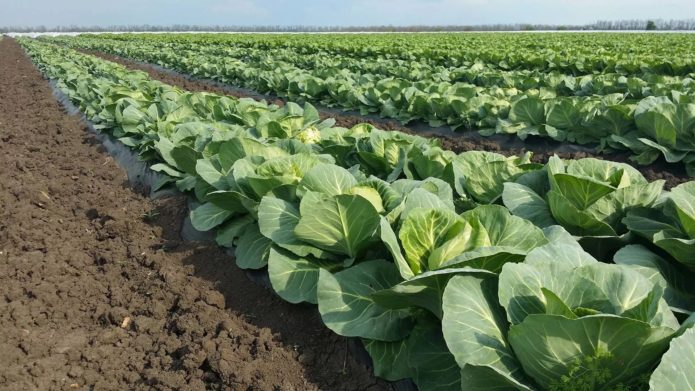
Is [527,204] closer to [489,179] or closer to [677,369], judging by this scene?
[489,179]

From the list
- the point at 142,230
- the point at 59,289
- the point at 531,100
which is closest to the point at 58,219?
the point at 142,230

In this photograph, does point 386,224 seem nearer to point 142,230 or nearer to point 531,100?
point 142,230

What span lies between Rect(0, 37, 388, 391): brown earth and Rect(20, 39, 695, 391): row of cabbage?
0.23m

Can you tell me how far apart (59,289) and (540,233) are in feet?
9.97

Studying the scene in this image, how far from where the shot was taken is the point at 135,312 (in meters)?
3.22

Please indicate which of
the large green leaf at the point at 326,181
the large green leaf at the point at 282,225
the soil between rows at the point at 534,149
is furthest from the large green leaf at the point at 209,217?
the soil between rows at the point at 534,149

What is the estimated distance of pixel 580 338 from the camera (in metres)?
1.53

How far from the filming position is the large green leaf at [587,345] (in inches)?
59.0

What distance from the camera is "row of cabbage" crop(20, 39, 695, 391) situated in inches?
62.2

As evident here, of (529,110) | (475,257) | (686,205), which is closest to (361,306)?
(475,257)

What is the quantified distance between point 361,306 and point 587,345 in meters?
1.00

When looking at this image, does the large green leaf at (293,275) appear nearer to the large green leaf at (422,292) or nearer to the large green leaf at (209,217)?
the large green leaf at (422,292)

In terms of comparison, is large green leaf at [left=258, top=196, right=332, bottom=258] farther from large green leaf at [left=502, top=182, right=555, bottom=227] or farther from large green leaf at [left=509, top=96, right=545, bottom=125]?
large green leaf at [left=509, top=96, right=545, bottom=125]

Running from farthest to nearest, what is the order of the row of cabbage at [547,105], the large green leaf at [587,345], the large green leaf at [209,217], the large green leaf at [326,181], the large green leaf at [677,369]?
the row of cabbage at [547,105] → the large green leaf at [209,217] → the large green leaf at [326,181] → the large green leaf at [587,345] → the large green leaf at [677,369]
